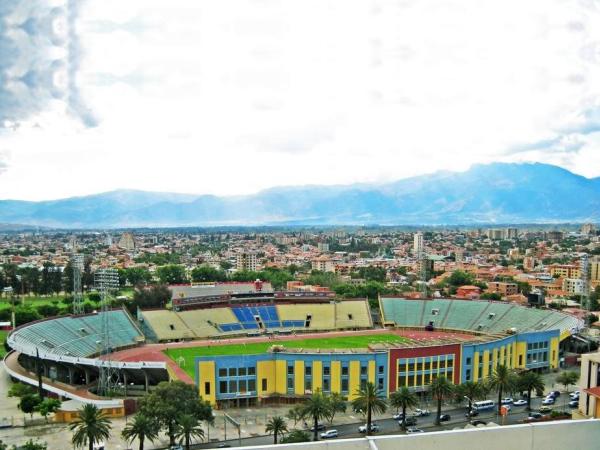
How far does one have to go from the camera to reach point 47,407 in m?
36.8

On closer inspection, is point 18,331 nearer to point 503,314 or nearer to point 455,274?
point 503,314

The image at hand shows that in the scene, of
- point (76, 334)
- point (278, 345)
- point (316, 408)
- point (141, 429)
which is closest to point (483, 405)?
point (316, 408)

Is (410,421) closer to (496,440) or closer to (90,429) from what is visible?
(90,429)

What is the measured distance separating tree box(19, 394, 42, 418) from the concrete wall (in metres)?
35.2

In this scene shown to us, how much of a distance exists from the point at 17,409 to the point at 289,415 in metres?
19.3

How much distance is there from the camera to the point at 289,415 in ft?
120

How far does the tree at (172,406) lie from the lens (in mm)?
31391

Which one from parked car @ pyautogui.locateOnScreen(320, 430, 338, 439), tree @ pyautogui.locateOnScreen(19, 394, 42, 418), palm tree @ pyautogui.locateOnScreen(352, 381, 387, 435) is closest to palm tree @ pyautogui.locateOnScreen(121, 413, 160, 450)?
parked car @ pyautogui.locateOnScreen(320, 430, 338, 439)

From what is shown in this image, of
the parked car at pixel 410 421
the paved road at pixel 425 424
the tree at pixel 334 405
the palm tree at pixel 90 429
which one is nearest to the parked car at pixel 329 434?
the paved road at pixel 425 424

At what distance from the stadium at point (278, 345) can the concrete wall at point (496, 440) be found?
1361 inches

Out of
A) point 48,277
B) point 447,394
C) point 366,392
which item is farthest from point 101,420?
point 48,277

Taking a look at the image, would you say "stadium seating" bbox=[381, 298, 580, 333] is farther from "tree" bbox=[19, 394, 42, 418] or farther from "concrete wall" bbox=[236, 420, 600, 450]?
"concrete wall" bbox=[236, 420, 600, 450]

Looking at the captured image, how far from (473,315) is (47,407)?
43.8 metres

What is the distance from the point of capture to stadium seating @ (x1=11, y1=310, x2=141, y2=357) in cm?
4959
